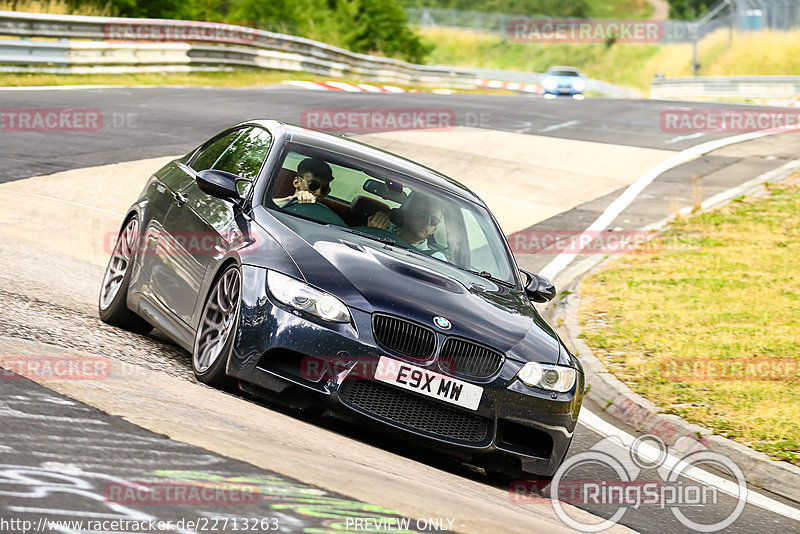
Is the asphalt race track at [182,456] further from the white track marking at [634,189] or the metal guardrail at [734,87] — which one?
the metal guardrail at [734,87]

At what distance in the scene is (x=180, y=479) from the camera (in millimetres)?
4250

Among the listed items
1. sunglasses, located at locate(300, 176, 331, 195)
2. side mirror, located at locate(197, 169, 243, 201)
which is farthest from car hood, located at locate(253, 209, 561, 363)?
sunglasses, located at locate(300, 176, 331, 195)

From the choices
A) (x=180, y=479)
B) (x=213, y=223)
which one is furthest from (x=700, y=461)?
(x=180, y=479)

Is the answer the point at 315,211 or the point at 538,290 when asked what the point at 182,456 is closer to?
the point at 315,211

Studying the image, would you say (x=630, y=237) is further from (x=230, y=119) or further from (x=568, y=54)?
(x=568, y=54)

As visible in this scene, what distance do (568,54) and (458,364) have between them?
82071mm

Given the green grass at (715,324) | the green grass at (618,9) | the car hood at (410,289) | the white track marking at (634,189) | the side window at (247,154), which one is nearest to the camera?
the car hood at (410,289)

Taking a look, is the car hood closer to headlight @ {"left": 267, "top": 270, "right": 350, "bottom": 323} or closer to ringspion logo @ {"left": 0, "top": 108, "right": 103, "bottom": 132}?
headlight @ {"left": 267, "top": 270, "right": 350, "bottom": 323}

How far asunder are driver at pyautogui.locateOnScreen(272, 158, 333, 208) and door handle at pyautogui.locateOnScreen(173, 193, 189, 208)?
0.81 metres

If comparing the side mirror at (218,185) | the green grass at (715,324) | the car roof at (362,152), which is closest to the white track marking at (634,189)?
the green grass at (715,324)

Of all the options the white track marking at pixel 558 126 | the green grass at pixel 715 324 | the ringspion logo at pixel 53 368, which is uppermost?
the ringspion logo at pixel 53 368

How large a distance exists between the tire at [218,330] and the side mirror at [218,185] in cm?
61

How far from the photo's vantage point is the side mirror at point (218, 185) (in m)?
6.85

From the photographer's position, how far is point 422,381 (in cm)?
579
